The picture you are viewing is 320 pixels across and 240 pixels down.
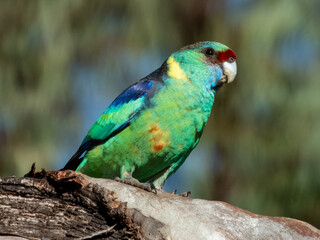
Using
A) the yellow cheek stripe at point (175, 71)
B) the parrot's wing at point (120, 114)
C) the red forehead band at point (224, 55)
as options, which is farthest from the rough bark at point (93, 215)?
the red forehead band at point (224, 55)

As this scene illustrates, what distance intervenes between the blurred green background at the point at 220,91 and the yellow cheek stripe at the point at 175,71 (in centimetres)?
202

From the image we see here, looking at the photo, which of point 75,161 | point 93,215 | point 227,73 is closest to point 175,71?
point 227,73

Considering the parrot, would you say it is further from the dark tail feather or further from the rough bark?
the rough bark

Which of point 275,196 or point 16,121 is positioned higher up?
point 16,121

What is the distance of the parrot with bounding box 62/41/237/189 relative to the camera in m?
4.09

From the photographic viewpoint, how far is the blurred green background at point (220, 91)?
6.25 metres

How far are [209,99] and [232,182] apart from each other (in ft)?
7.66

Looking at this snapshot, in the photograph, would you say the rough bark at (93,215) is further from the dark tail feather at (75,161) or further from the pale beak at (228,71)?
the pale beak at (228,71)

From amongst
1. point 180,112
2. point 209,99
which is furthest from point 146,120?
point 209,99

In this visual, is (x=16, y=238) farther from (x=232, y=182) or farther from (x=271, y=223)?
(x=232, y=182)

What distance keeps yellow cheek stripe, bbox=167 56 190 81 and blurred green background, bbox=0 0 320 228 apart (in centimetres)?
202

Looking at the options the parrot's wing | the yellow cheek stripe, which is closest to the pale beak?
the yellow cheek stripe

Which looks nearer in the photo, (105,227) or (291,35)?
(105,227)

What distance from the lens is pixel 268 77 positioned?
6.43 m
